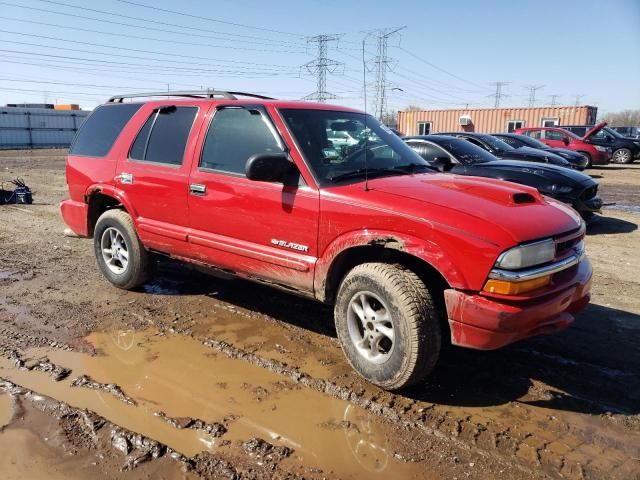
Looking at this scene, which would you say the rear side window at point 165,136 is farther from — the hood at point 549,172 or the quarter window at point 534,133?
the quarter window at point 534,133

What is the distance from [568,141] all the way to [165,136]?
1902cm

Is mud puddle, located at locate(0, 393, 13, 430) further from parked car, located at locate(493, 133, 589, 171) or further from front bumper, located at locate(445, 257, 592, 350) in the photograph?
parked car, located at locate(493, 133, 589, 171)

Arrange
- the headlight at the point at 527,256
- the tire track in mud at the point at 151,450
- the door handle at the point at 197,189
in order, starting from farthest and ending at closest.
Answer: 1. the door handle at the point at 197,189
2. the headlight at the point at 527,256
3. the tire track in mud at the point at 151,450

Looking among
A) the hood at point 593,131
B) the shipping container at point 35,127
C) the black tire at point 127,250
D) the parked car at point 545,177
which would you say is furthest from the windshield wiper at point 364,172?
the shipping container at point 35,127

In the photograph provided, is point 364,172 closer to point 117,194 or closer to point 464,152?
point 117,194

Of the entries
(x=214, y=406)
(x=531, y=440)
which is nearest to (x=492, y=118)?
(x=531, y=440)

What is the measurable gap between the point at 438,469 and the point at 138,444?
1627mm

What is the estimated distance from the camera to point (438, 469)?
2684mm

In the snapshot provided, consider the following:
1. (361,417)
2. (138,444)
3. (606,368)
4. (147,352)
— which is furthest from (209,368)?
(606,368)

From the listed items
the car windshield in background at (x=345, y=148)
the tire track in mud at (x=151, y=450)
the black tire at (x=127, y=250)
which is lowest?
the tire track in mud at (x=151, y=450)

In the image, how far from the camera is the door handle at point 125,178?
16.6 ft

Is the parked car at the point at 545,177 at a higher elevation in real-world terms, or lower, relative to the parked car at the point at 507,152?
lower

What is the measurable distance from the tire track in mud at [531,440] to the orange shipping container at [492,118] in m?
31.3

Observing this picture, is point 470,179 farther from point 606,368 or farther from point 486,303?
point 606,368
